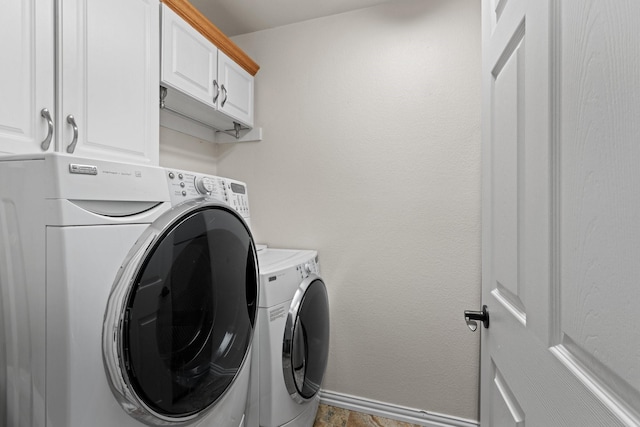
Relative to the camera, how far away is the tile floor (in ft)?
5.75

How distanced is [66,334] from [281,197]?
5.05ft

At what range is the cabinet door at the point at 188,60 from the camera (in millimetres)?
1407

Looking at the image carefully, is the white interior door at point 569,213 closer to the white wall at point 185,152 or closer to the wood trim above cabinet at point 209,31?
the wood trim above cabinet at point 209,31

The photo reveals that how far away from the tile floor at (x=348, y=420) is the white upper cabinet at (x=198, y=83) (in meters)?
1.95

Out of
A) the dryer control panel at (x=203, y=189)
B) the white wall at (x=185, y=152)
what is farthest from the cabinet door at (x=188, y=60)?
the dryer control panel at (x=203, y=189)

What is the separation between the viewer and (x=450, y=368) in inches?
67.9

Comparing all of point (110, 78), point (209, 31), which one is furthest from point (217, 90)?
point (110, 78)

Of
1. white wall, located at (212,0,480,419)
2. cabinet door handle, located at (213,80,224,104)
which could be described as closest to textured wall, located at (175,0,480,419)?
white wall, located at (212,0,480,419)

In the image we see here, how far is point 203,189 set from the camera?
3.19 feet

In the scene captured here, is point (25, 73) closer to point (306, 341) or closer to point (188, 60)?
point (188, 60)

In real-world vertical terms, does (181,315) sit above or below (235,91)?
below

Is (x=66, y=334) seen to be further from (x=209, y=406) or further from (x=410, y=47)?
(x=410, y=47)

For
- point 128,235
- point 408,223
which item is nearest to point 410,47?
point 408,223

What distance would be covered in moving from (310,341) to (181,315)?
0.81 metres
